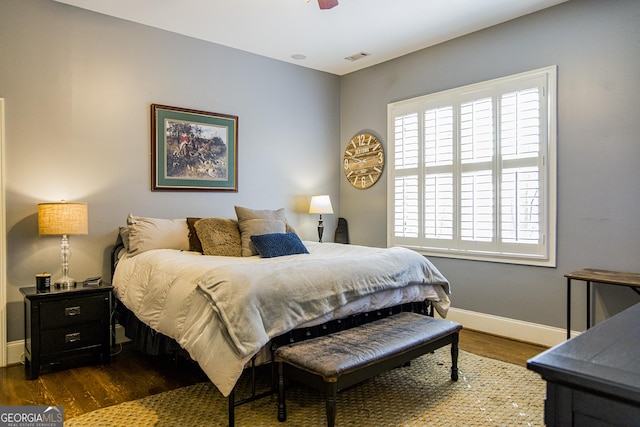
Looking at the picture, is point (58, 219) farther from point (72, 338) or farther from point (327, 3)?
point (327, 3)

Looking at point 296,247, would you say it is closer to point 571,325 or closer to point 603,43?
point 571,325

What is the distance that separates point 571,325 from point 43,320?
402 cm

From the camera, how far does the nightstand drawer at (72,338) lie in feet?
9.96

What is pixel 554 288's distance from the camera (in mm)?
3623

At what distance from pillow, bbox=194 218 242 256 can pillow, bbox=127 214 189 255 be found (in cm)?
16

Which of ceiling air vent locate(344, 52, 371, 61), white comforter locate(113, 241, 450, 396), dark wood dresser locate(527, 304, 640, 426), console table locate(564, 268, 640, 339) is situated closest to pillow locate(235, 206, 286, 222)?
white comforter locate(113, 241, 450, 396)

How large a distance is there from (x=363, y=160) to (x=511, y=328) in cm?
248

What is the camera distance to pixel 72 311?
3131mm

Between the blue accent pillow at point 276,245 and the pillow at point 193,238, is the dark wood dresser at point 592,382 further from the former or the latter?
the pillow at point 193,238

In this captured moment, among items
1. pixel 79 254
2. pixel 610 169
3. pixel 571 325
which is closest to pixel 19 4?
pixel 79 254

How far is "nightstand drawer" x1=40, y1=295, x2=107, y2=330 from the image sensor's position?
304 cm

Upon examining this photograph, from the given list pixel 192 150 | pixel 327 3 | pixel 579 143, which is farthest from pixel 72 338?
pixel 579 143

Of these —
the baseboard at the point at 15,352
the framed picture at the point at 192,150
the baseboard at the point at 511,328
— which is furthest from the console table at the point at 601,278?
Answer: the baseboard at the point at 15,352

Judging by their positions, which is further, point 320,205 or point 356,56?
point 320,205
